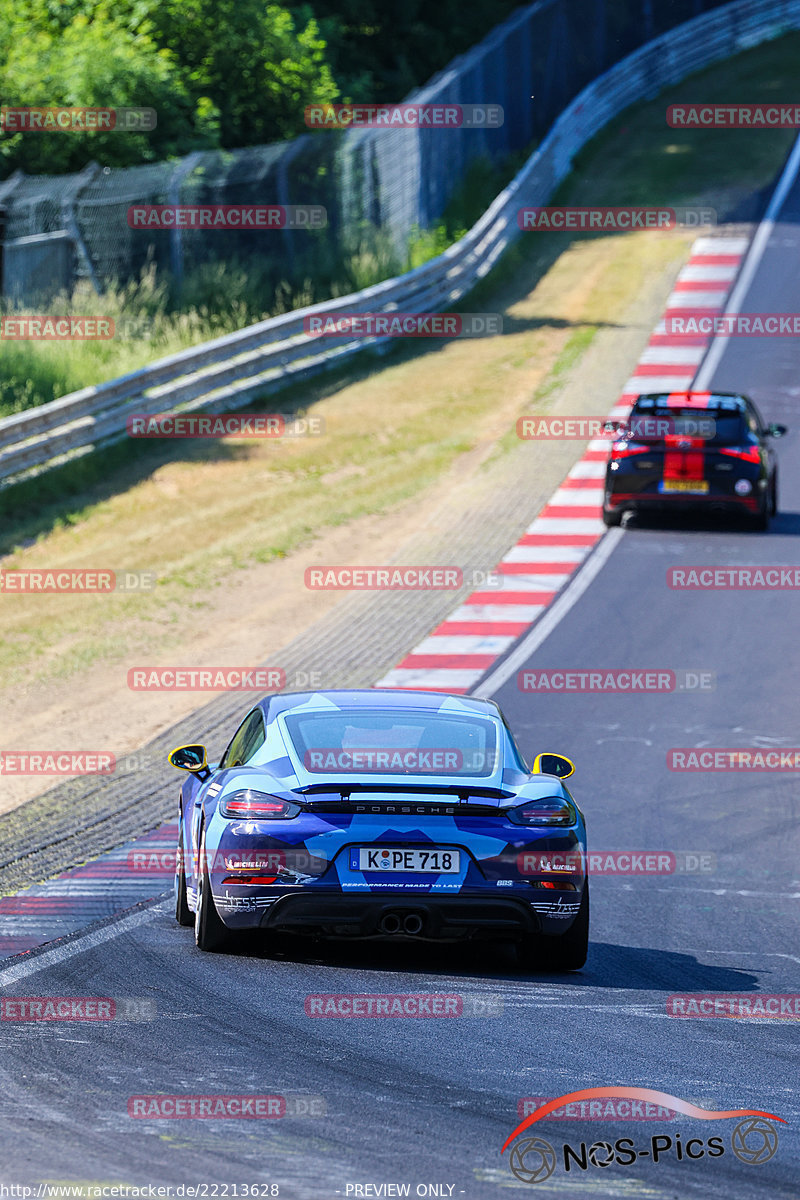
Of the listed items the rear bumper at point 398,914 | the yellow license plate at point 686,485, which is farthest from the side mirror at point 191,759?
the yellow license plate at point 686,485

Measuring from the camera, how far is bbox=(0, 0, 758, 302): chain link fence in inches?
1107

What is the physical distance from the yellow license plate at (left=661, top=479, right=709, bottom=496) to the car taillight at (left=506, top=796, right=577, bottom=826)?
44.4 ft

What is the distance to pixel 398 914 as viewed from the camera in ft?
25.3

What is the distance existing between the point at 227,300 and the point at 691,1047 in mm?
24330

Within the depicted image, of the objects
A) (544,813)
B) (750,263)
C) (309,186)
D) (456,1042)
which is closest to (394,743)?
(544,813)

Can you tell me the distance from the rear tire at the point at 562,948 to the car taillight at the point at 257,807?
4.39ft

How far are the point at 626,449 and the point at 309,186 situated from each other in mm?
12986

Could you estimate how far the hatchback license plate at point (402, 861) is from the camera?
775 centimetres

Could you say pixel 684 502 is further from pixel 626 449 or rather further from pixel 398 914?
pixel 398 914

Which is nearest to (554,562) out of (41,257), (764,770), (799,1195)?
(764,770)

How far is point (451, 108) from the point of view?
125 feet

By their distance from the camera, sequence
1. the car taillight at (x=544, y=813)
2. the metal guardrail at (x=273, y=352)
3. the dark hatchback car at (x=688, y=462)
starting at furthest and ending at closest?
the metal guardrail at (x=273, y=352) → the dark hatchback car at (x=688, y=462) → the car taillight at (x=544, y=813)

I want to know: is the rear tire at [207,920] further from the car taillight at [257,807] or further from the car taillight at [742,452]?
the car taillight at [742,452]

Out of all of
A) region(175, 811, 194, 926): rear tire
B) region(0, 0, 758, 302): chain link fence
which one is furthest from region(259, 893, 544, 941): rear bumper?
region(0, 0, 758, 302): chain link fence
